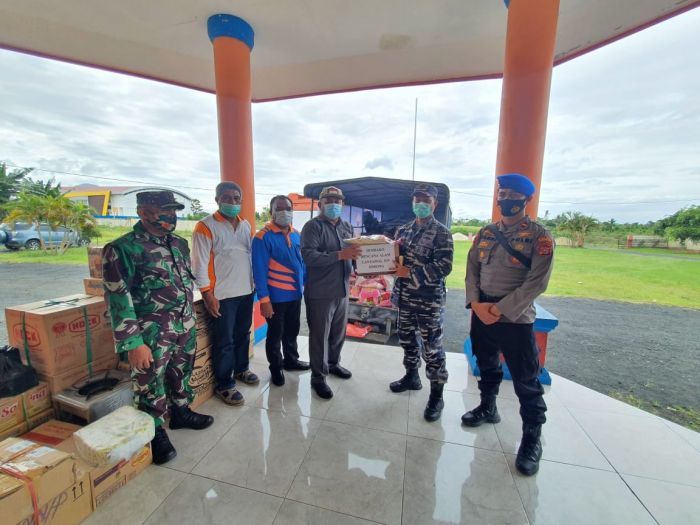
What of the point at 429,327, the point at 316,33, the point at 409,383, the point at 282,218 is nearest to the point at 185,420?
the point at 282,218

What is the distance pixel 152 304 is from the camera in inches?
65.7

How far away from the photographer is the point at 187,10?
285cm

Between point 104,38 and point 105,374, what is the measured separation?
12.7 ft

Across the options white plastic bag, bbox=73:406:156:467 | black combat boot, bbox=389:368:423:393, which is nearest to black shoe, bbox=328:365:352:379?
black combat boot, bbox=389:368:423:393

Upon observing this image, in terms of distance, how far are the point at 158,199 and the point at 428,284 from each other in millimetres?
1903

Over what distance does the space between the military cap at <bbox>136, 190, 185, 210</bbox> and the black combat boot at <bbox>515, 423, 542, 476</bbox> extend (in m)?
2.62

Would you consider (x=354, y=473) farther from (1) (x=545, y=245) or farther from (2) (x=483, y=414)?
(1) (x=545, y=245)

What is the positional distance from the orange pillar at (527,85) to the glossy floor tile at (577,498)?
192 cm

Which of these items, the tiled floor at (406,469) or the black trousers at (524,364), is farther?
the black trousers at (524,364)

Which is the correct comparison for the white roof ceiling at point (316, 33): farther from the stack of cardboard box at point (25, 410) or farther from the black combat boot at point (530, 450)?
the black combat boot at point (530, 450)

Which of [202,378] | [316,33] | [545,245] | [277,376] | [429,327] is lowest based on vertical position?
[277,376]

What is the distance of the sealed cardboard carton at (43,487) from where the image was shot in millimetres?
1077

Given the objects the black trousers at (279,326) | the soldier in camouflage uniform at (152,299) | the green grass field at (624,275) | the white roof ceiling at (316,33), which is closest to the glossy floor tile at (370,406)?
the black trousers at (279,326)

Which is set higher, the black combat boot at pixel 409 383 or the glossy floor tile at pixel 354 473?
the black combat boot at pixel 409 383
